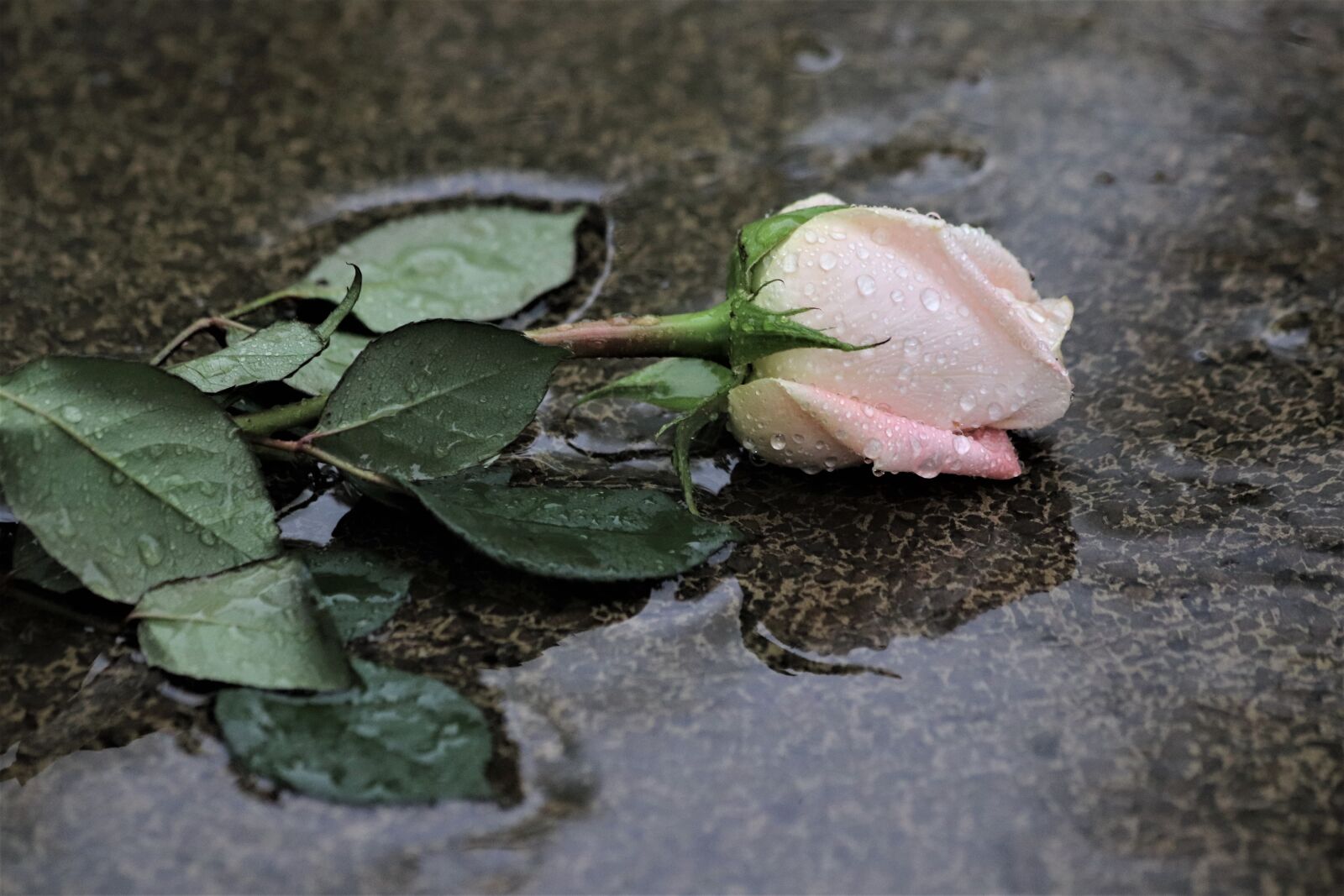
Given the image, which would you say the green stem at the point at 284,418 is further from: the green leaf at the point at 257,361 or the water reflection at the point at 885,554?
the water reflection at the point at 885,554

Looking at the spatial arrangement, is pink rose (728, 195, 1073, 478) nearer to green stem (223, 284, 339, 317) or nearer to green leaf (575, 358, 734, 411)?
green leaf (575, 358, 734, 411)

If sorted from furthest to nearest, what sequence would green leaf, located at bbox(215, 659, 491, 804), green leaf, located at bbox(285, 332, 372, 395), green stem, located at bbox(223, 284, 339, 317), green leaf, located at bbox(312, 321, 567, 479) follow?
green stem, located at bbox(223, 284, 339, 317) → green leaf, located at bbox(285, 332, 372, 395) → green leaf, located at bbox(312, 321, 567, 479) → green leaf, located at bbox(215, 659, 491, 804)

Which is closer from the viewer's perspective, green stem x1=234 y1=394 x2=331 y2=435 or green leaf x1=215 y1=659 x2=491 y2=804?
green leaf x1=215 y1=659 x2=491 y2=804

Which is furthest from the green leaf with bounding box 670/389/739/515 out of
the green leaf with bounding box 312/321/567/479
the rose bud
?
the green leaf with bounding box 312/321/567/479

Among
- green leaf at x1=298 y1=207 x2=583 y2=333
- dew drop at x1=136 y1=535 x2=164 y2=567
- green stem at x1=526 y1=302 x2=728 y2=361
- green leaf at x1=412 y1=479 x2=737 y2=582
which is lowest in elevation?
green leaf at x1=298 y1=207 x2=583 y2=333

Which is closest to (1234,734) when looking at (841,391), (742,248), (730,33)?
(841,391)

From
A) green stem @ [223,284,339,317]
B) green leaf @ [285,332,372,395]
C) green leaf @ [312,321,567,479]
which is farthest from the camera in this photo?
green stem @ [223,284,339,317]

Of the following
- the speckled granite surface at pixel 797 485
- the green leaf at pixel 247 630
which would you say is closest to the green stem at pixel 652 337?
the speckled granite surface at pixel 797 485
